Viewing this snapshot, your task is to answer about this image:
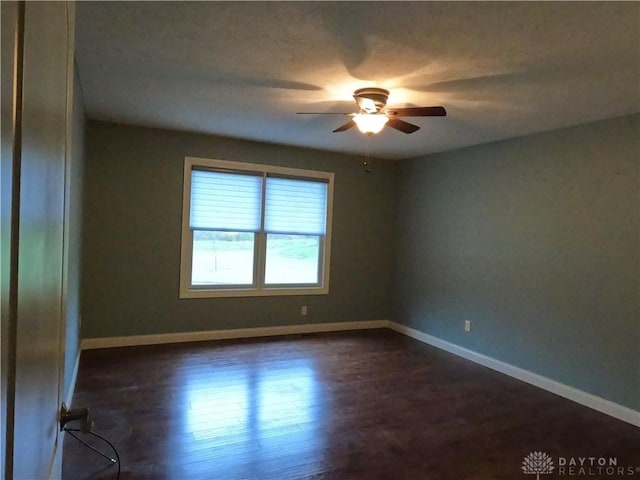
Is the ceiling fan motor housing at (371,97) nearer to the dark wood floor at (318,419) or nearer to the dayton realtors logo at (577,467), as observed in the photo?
the dark wood floor at (318,419)

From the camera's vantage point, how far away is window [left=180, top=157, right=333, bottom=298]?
5.05m

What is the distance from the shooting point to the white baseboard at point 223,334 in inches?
184

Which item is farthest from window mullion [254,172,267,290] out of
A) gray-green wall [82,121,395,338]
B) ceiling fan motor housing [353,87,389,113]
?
ceiling fan motor housing [353,87,389,113]

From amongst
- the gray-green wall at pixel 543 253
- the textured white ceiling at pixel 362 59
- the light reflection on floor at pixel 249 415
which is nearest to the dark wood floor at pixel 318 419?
the light reflection on floor at pixel 249 415

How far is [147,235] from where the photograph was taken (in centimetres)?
482

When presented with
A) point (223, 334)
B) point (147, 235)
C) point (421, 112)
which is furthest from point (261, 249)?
point (421, 112)

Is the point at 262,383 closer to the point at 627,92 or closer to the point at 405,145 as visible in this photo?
the point at 405,145

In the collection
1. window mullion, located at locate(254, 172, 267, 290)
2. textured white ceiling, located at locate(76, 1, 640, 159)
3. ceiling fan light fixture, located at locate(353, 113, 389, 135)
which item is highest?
textured white ceiling, located at locate(76, 1, 640, 159)

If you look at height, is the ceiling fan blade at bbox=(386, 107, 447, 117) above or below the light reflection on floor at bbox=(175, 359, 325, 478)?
above

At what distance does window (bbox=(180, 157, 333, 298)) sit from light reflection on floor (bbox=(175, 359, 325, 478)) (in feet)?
4.59

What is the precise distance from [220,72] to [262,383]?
2539mm

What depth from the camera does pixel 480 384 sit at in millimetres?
4055

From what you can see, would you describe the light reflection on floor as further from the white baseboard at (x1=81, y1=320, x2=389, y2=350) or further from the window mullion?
the window mullion

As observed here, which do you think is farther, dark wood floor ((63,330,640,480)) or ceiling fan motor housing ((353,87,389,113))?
ceiling fan motor housing ((353,87,389,113))
